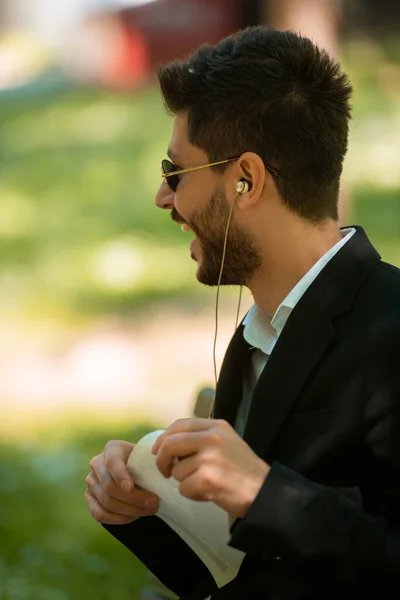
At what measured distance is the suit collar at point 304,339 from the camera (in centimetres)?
224

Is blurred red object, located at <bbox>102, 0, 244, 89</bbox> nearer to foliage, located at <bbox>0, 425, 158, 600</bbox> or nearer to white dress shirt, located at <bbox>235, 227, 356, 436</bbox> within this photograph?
foliage, located at <bbox>0, 425, 158, 600</bbox>

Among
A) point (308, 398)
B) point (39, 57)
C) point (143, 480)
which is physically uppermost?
point (39, 57)

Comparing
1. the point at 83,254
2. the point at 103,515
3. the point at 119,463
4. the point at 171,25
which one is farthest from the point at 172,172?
the point at 171,25

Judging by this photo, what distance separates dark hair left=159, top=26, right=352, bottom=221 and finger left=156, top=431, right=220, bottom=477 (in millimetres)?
689

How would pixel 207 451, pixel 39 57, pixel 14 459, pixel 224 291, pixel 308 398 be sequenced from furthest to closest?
pixel 39 57 < pixel 224 291 < pixel 14 459 < pixel 308 398 < pixel 207 451

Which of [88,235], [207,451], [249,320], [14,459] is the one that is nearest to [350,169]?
[88,235]

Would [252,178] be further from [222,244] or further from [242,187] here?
[222,244]

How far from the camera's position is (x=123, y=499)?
7.69 feet

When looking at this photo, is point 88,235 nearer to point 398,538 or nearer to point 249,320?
point 249,320

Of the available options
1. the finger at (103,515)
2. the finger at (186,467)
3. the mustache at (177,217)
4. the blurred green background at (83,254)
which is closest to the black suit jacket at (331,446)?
the finger at (186,467)

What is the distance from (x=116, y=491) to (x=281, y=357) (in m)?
0.46

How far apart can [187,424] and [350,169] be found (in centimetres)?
900

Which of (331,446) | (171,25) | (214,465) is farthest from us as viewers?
(171,25)

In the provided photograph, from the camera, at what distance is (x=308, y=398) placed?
7.31 ft
